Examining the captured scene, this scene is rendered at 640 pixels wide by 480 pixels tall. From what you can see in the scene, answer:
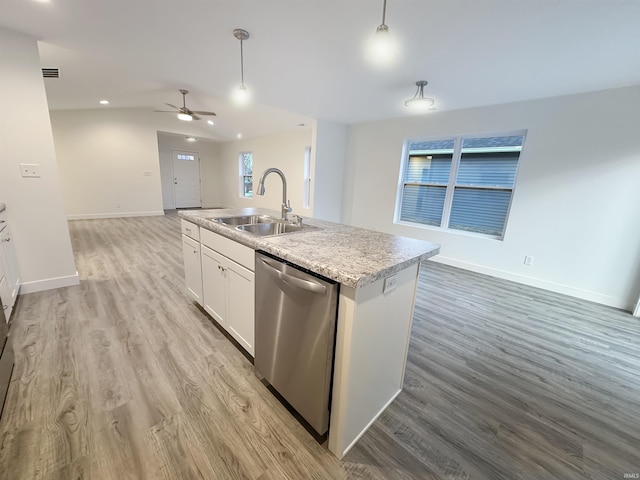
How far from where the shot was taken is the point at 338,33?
7.78 feet

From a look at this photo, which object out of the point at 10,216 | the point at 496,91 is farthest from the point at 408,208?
the point at 10,216

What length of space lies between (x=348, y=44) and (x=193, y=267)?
2704 millimetres

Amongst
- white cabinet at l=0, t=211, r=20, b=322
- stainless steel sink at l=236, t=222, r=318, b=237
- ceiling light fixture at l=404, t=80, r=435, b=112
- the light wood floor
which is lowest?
the light wood floor

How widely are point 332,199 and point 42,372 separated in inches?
188

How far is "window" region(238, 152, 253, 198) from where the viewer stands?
848 cm

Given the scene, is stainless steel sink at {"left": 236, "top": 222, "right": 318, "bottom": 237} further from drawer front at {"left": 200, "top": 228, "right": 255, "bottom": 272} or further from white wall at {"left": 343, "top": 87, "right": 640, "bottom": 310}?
white wall at {"left": 343, "top": 87, "right": 640, "bottom": 310}

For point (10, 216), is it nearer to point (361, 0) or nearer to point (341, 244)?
point (341, 244)

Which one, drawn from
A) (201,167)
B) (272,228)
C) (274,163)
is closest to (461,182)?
(272,228)

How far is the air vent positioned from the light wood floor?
3.25m

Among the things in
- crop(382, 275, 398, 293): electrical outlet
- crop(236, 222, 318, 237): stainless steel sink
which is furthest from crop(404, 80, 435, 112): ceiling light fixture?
crop(382, 275, 398, 293): electrical outlet

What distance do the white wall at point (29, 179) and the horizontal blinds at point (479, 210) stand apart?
210 inches

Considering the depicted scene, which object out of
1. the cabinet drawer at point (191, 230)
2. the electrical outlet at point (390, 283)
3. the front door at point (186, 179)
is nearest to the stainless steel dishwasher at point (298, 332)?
the electrical outlet at point (390, 283)

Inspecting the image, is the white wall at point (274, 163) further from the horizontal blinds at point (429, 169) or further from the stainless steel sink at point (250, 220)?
the stainless steel sink at point (250, 220)

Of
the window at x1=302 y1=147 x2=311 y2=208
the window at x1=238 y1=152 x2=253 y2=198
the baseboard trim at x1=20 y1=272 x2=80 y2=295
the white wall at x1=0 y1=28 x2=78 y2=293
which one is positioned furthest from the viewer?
the window at x1=238 y1=152 x2=253 y2=198
